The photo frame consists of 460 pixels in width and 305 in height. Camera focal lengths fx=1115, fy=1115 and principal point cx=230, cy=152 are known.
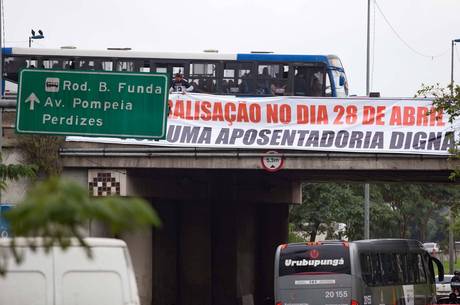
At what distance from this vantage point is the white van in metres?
10.2

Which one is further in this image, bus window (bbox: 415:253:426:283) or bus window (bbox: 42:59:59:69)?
bus window (bbox: 42:59:59:69)

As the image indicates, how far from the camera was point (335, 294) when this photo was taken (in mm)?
26859

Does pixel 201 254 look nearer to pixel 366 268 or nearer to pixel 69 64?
pixel 69 64

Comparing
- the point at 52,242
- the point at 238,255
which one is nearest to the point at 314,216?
the point at 238,255

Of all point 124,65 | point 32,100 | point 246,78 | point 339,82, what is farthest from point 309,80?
point 32,100

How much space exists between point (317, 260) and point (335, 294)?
0.99m

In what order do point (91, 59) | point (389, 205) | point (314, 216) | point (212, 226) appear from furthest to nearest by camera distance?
point (389, 205), point (314, 216), point (212, 226), point (91, 59)

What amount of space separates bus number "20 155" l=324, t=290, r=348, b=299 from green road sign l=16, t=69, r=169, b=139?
30.6 feet

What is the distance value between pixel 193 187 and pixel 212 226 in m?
2.53

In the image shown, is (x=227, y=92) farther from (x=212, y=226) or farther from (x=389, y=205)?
(x=389, y=205)

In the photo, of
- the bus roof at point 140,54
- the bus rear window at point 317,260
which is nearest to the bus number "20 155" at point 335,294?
the bus rear window at point 317,260

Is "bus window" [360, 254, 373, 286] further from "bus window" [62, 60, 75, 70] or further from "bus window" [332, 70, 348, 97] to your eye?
"bus window" [62, 60, 75, 70]

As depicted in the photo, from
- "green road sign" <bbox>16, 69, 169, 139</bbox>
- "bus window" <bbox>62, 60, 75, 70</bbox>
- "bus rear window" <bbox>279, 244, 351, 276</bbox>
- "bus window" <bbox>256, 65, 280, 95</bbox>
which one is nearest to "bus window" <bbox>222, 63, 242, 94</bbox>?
"bus window" <bbox>256, 65, 280, 95</bbox>

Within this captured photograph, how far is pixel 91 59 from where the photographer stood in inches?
1438
